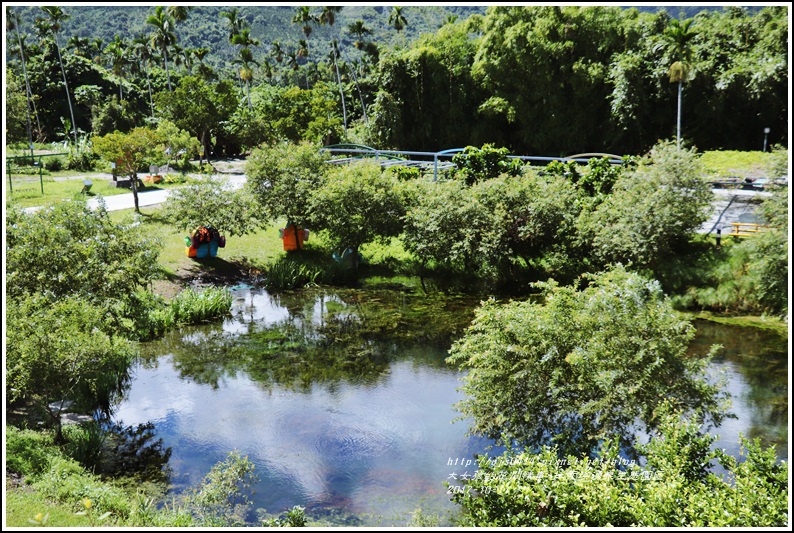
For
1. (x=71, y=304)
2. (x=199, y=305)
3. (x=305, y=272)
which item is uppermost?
(x=71, y=304)

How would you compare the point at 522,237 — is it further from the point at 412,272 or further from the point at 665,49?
the point at 665,49

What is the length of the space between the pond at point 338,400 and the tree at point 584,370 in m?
1.28

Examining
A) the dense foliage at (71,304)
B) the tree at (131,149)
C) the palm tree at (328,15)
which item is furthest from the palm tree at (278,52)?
the dense foliage at (71,304)

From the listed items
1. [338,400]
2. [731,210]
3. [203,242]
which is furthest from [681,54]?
[338,400]

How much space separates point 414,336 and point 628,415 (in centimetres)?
846

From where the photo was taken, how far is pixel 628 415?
992 cm

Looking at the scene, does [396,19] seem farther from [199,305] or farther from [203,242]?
[199,305]

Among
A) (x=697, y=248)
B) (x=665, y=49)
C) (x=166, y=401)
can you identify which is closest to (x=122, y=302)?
(x=166, y=401)

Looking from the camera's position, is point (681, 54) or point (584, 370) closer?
point (584, 370)

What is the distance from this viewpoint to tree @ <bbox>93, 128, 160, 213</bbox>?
25.2m

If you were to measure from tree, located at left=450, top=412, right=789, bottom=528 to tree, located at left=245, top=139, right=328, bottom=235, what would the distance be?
1554 cm

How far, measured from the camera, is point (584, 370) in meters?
10.2

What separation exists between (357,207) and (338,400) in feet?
31.3

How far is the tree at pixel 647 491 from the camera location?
721 cm
